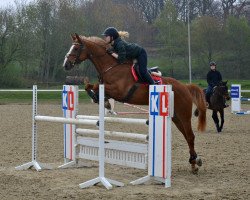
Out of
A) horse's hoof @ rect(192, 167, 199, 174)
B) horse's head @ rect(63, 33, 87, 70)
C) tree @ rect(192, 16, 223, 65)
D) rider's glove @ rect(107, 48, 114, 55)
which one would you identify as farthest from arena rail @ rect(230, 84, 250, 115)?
tree @ rect(192, 16, 223, 65)

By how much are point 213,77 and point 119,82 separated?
8875 mm

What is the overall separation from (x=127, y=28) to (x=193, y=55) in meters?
8.47

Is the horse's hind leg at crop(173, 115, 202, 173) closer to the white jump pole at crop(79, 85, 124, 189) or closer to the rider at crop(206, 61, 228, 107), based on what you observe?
the white jump pole at crop(79, 85, 124, 189)

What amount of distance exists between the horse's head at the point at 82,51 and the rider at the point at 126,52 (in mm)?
195

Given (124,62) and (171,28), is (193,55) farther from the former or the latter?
(124,62)

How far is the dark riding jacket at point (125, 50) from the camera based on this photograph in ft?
28.1

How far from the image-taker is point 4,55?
43.2 meters

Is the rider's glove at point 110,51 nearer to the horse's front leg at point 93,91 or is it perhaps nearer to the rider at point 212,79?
the horse's front leg at point 93,91

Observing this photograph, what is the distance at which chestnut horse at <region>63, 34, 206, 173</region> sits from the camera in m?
8.49

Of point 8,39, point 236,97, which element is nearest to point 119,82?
point 236,97

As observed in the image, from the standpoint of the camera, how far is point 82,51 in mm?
8734

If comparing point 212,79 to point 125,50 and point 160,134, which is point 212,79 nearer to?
point 125,50

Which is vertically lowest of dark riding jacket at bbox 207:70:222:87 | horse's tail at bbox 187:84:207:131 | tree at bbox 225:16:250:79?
horse's tail at bbox 187:84:207:131

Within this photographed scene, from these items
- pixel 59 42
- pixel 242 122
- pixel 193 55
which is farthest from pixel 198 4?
pixel 242 122
